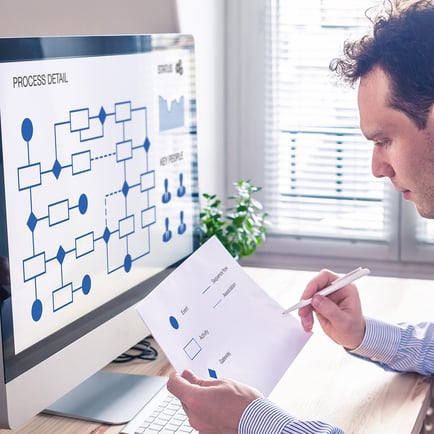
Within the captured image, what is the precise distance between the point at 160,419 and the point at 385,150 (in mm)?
565

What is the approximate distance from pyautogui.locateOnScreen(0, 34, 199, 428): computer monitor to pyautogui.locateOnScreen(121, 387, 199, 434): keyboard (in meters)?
0.11

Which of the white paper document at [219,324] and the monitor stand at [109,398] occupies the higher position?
the white paper document at [219,324]

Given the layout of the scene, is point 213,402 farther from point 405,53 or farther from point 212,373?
point 405,53

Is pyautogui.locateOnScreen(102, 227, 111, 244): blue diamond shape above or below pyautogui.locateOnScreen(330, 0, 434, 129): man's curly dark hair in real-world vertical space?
below

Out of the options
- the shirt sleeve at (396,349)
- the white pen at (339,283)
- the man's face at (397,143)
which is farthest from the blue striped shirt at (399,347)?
the man's face at (397,143)

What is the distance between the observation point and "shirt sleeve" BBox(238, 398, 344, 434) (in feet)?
3.81

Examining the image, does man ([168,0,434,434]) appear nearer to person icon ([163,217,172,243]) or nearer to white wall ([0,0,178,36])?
person icon ([163,217,172,243])

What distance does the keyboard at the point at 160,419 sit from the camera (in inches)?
50.8

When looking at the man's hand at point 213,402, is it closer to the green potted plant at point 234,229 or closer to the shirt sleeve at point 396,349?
the shirt sleeve at point 396,349

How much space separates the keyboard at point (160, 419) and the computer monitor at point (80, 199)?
109mm

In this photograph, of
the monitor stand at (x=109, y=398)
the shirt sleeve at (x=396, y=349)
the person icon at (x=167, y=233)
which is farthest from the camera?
the person icon at (x=167, y=233)

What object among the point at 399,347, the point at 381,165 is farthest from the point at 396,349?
the point at 381,165

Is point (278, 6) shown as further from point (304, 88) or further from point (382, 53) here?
point (382, 53)

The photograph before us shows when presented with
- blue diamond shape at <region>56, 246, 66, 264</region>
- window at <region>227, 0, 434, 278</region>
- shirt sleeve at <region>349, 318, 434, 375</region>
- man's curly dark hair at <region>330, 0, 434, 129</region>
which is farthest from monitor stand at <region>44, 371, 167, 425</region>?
window at <region>227, 0, 434, 278</region>
